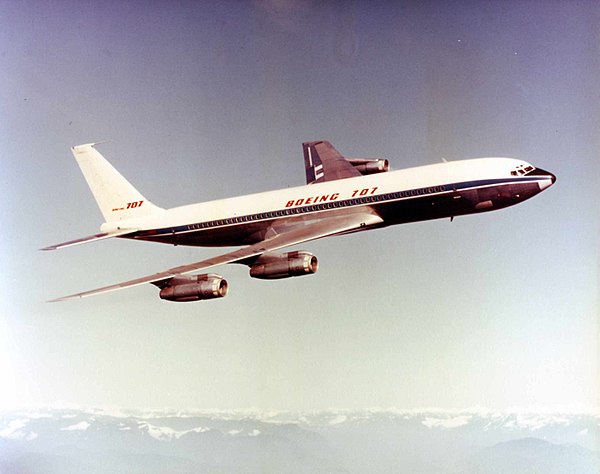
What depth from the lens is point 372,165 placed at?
376 inches

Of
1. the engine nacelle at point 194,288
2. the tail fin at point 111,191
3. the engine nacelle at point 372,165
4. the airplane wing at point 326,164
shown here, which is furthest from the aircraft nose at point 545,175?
the tail fin at point 111,191

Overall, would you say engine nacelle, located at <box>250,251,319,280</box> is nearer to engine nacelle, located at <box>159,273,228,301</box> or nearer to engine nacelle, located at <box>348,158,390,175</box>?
engine nacelle, located at <box>159,273,228,301</box>

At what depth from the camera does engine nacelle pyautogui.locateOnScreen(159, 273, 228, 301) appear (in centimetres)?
840

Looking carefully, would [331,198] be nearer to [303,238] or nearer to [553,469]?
[303,238]

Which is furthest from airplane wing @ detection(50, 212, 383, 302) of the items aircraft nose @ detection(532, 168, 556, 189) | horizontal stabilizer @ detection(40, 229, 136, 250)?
aircraft nose @ detection(532, 168, 556, 189)

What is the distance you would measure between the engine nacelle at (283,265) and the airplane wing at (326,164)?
1658 millimetres

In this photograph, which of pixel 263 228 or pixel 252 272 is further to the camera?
pixel 263 228

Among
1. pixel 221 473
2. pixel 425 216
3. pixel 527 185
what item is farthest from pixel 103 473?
pixel 527 185

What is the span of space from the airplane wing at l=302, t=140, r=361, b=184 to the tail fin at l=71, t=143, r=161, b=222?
7.68 feet

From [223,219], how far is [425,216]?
276 centimetres

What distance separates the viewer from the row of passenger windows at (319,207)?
28.9 feet

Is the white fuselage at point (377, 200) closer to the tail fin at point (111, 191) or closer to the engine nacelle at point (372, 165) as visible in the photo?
the engine nacelle at point (372, 165)

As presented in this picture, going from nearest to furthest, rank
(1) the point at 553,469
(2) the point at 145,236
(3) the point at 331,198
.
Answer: (1) the point at 553,469 < (3) the point at 331,198 < (2) the point at 145,236

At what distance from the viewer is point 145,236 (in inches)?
391
